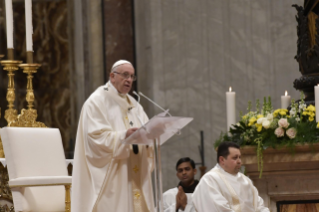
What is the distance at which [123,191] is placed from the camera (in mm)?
5883

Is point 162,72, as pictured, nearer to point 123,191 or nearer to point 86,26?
point 86,26

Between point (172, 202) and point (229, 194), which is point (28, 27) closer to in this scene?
point (172, 202)

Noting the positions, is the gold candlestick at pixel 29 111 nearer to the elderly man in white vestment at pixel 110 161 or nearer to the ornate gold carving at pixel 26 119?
the ornate gold carving at pixel 26 119

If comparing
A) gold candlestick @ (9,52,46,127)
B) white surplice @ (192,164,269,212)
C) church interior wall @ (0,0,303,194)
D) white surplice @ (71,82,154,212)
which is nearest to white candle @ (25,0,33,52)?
gold candlestick @ (9,52,46,127)

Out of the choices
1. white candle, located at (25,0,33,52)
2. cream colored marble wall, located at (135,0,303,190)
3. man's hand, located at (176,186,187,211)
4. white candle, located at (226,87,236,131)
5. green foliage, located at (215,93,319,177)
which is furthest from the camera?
cream colored marble wall, located at (135,0,303,190)

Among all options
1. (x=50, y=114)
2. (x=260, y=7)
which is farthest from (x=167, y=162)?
(x=260, y=7)

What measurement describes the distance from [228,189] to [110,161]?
3.51 ft

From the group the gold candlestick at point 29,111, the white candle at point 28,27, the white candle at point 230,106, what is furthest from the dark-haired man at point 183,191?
the white candle at point 28,27

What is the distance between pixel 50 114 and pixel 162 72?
178 centimetres

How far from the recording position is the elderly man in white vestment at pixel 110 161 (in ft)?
19.0

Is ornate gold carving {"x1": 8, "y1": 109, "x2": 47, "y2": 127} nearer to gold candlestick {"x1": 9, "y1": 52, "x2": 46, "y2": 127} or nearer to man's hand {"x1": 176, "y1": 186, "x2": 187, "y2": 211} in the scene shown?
gold candlestick {"x1": 9, "y1": 52, "x2": 46, "y2": 127}

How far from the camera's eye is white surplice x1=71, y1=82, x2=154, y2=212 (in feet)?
19.0

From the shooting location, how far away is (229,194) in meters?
5.89

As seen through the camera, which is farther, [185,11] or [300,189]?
[185,11]
